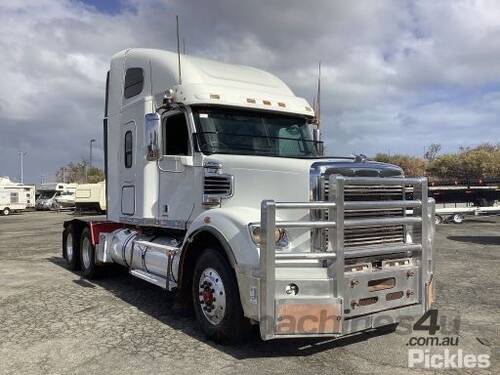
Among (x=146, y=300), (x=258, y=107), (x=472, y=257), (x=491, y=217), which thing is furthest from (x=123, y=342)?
(x=491, y=217)

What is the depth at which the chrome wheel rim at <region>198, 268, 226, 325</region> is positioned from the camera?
17.6ft

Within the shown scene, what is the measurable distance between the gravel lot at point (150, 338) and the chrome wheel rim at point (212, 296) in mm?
303

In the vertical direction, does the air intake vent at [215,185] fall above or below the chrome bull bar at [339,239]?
above

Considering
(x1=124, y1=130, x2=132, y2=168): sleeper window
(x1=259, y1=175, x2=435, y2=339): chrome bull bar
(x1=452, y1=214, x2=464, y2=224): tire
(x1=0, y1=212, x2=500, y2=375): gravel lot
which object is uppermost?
(x1=124, y1=130, x2=132, y2=168): sleeper window

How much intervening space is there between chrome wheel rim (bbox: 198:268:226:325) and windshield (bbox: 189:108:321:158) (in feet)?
5.19

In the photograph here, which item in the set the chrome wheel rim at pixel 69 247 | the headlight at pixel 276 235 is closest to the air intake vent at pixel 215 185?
the headlight at pixel 276 235

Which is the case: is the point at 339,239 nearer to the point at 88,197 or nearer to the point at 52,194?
the point at 88,197

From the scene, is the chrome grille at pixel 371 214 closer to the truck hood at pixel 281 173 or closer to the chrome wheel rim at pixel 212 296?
the truck hood at pixel 281 173

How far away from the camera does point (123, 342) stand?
5.57 meters

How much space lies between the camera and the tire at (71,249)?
410 inches

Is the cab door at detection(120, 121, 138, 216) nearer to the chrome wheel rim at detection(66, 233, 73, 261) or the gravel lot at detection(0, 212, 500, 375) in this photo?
the gravel lot at detection(0, 212, 500, 375)

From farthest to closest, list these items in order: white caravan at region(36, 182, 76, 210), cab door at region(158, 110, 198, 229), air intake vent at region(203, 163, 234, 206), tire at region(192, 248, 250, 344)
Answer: white caravan at region(36, 182, 76, 210) < cab door at region(158, 110, 198, 229) < air intake vent at region(203, 163, 234, 206) < tire at region(192, 248, 250, 344)

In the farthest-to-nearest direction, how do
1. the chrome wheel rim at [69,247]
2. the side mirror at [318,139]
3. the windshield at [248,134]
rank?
the chrome wheel rim at [69,247], the side mirror at [318,139], the windshield at [248,134]

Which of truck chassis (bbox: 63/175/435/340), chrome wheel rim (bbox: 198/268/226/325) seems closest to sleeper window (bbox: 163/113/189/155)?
truck chassis (bbox: 63/175/435/340)
